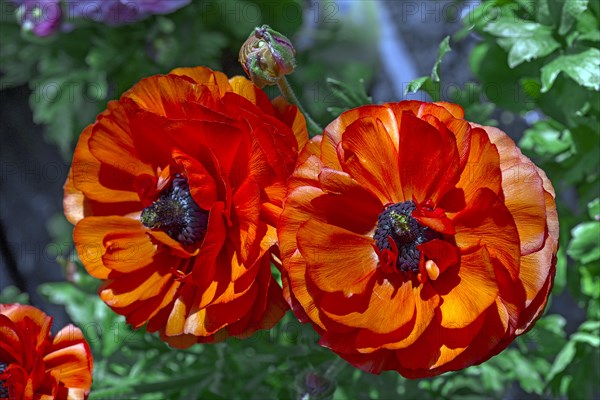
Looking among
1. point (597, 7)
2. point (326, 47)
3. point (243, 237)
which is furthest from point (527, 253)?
point (326, 47)

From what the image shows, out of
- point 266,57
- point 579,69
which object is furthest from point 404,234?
point 579,69

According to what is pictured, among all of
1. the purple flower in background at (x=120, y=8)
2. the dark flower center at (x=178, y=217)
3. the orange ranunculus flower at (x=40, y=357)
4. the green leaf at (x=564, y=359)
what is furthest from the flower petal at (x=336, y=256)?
the purple flower in background at (x=120, y=8)

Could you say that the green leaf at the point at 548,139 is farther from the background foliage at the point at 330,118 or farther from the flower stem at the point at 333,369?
the flower stem at the point at 333,369

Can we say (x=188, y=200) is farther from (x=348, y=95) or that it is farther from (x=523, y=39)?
(x=523, y=39)

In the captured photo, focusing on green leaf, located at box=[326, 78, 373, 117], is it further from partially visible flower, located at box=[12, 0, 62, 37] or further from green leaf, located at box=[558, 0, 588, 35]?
partially visible flower, located at box=[12, 0, 62, 37]

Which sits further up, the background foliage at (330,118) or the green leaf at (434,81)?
the green leaf at (434,81)

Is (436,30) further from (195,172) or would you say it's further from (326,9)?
(195,172)

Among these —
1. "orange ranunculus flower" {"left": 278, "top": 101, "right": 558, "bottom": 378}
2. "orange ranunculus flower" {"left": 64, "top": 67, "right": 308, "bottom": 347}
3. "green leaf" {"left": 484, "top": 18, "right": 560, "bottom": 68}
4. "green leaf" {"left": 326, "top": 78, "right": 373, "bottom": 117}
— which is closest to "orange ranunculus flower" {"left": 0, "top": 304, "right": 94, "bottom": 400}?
"orange ranunculus flower" {"left": 64, "top": 67, "right": 308, "bottom": 347}
